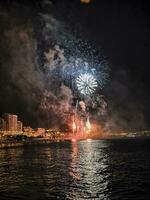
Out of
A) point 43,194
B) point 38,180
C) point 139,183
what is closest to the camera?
point 43,194

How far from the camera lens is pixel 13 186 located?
5928 cm

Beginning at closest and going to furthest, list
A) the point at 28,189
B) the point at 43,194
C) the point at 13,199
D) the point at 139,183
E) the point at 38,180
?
1. the point at 13,199
2. the point at 43,194
3. the point at 28,189
4. the point at 139,183
5. the point at 38,180

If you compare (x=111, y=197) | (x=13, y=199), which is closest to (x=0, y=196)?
(x=13, y=199)

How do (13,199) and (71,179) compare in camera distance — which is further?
(71,179)

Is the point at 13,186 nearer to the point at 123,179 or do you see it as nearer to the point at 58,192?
the point at 58,192

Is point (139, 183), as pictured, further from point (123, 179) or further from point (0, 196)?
point (0, 196)

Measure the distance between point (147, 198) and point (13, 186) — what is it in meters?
24.2

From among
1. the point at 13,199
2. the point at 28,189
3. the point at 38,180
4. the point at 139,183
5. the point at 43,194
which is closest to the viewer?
the point at 13,199

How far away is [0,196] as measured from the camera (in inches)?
1982

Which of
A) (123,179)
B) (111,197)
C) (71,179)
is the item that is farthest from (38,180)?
(111,197)

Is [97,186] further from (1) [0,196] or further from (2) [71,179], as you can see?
(1) [0,196]

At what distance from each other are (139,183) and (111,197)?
12.7 meters

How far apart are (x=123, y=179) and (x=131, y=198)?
17.8 m

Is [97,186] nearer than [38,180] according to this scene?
Yes
